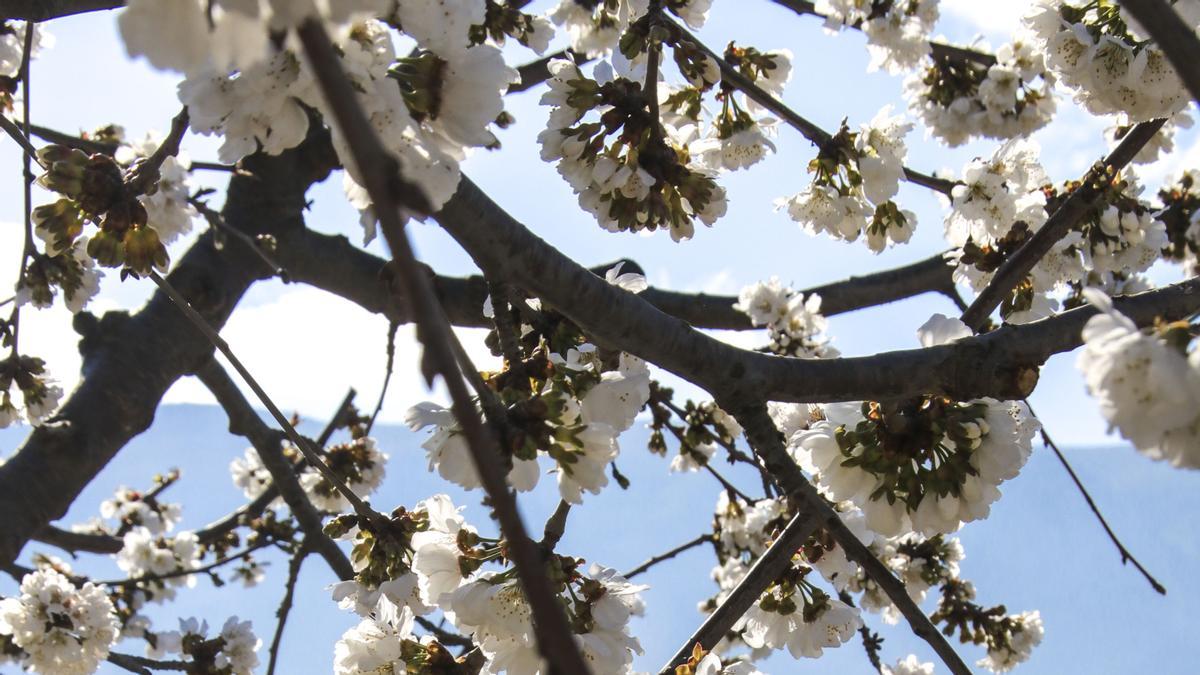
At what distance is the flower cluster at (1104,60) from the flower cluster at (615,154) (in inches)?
29.8

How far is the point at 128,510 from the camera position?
4.95 metres

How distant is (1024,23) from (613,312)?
3.81ft

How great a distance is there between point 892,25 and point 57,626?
310cm

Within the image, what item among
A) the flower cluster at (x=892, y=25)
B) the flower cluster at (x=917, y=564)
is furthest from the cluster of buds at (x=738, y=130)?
the flower cluster at (x=917, y=564)

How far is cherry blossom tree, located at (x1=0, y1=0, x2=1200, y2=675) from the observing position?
79 cm

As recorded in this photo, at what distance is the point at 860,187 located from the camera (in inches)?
81.5

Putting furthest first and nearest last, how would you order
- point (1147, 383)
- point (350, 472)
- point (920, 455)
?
point (350, 472) < point (920, 455) < point (1147, 383)

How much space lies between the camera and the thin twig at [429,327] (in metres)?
0.38

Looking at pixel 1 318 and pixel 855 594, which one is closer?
pixel 1 318

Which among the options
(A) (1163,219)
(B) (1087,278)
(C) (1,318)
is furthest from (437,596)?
(A) (1163,219)

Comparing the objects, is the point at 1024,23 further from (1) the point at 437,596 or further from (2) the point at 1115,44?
(1) the point at 437,596

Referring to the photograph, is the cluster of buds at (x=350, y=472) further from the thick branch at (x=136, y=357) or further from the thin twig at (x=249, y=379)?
the thin twig at (x=249, y=379)

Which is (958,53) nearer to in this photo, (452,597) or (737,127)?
(737,127)


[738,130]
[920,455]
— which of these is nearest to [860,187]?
[738,130]
